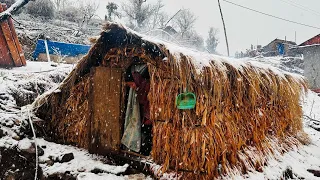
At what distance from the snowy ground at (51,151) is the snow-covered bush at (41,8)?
16316 millimetres

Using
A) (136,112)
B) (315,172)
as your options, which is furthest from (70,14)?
(315,172)

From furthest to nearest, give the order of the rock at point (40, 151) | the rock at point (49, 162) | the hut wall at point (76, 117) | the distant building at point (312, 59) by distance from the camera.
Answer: the distant building at point (312, 59)
the hut wall at point (76, 117)
the rock at point (40, 151)
the rock at point (49, 162)

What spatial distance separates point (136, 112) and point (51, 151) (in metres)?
1.88

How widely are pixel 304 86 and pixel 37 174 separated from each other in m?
7.67

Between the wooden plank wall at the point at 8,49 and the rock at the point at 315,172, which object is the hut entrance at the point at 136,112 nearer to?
the rock at the point at 315,172

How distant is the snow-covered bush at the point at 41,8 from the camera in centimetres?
1967

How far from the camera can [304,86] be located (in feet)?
23.8

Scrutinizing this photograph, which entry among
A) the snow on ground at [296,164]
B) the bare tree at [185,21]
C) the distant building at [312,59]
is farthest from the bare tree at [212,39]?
the snow on ground at [296,164]

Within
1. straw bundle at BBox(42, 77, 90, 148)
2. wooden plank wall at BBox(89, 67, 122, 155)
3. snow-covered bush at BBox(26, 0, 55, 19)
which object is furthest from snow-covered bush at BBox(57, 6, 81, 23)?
wooden plank wall at BBox(89, 67, 122, 155)

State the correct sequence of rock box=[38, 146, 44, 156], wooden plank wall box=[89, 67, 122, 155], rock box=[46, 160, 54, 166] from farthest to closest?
wooden plank wall box=[89, 67, 122, 155] → rock box=[38, 146, 44, 156] → rock box=[46, 160, 54, 166]

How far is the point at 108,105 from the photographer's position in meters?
4.65

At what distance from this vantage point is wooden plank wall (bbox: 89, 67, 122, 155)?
15.2ft

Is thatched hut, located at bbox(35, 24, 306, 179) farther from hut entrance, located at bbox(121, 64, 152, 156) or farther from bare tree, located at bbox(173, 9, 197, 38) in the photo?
bare tree, located at bbox(173, 9, 197, 38)

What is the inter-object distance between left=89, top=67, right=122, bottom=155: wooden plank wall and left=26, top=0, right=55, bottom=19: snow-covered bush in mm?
18860
